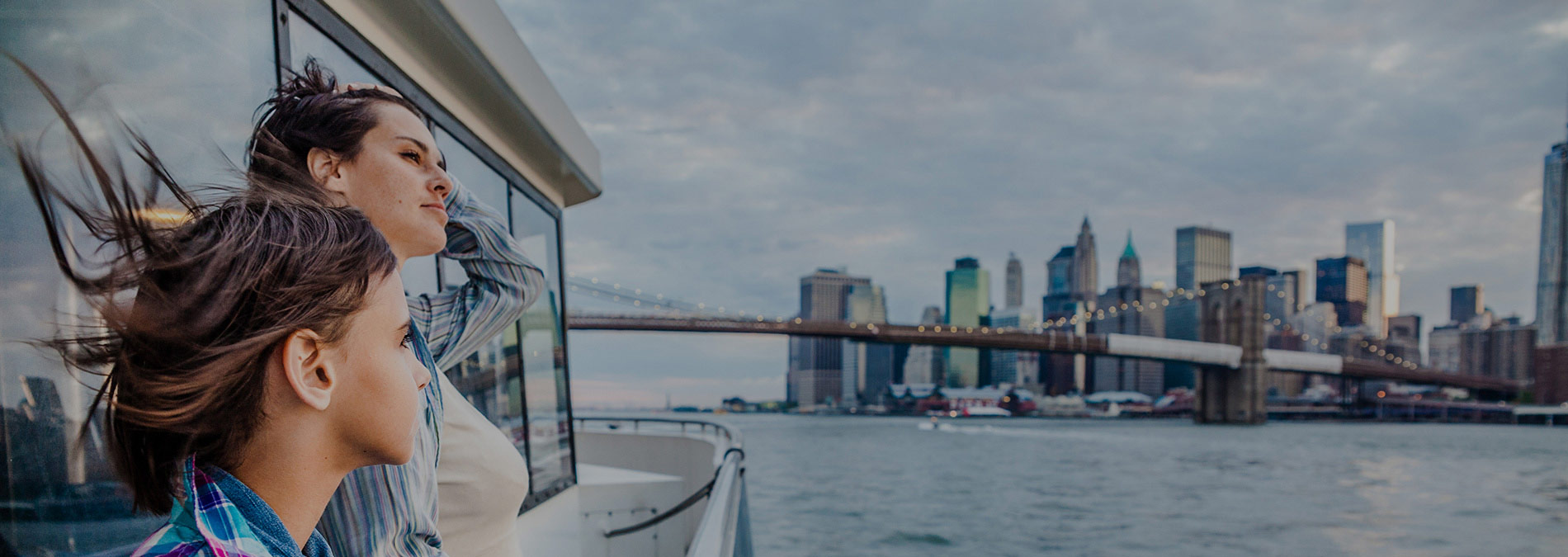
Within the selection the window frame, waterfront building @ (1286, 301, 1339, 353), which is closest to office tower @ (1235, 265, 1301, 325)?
waterfront building @ (1286, 301, 1339, 353)

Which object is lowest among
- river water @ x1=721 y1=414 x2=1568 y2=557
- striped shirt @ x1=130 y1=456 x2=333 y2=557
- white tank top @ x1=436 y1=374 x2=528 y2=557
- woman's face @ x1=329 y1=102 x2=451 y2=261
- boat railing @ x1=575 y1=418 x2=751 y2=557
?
river water @ x1=721 y1=414 x2=1568 y2=557

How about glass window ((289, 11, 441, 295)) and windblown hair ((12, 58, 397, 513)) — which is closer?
windblown hair ((12, 58, 397, 513))

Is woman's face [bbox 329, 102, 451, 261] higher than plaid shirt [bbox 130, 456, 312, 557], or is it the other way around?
woman's face [bbox 329, 102, 451, 261]

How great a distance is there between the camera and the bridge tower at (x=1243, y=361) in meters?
38.2

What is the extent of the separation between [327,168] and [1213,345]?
42286mm

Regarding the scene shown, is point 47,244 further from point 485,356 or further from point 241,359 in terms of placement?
point 485,356

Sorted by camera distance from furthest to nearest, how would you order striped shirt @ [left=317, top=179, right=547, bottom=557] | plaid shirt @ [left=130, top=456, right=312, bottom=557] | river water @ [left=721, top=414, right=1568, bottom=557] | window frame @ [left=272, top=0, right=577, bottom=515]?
river water @ [left=721, top=414, right=1568, bottom=557] → window frame @ [left=272, top=0, right=577, bottom=515] → striped shirt @ [left=317, top=179, right=547, bottom=557] → plaid shirt @ [left=130, top=456, right=312, bottom=557]

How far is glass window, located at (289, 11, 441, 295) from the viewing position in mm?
1520

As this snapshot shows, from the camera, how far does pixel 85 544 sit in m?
0.96

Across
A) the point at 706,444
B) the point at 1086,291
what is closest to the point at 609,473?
the point at 706,444

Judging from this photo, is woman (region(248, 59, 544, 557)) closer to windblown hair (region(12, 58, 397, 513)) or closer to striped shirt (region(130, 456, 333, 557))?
windblown hair (region(12, 58, 397, 513))

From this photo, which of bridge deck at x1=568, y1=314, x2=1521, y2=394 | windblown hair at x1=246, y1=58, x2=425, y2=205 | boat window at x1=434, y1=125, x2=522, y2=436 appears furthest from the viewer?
bridge deck at x1=568, y1=314, x2=1521, y2=394

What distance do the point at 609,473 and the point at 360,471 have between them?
3.51 metres

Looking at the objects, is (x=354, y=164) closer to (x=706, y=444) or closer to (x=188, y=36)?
(x=188, y=36)
